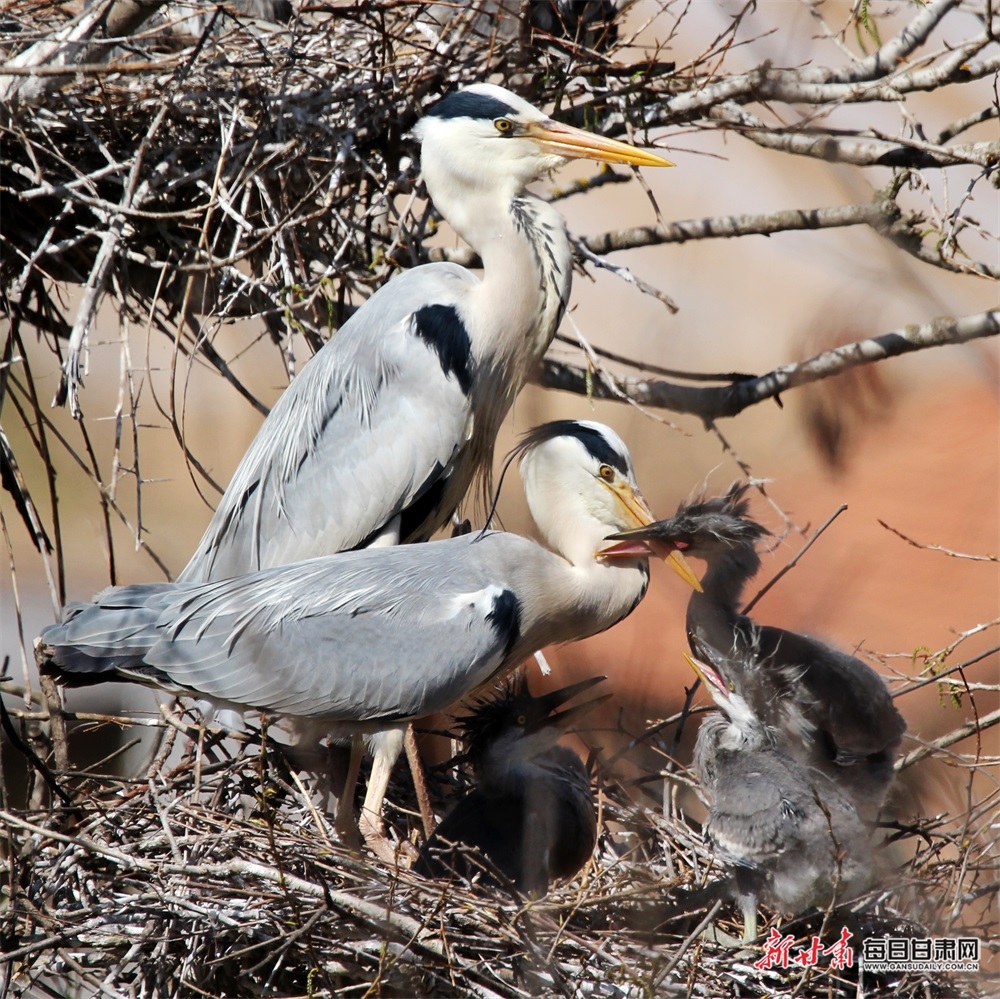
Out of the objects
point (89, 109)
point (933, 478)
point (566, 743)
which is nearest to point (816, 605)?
point (933, 478)

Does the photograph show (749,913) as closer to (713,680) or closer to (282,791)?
(713,680)

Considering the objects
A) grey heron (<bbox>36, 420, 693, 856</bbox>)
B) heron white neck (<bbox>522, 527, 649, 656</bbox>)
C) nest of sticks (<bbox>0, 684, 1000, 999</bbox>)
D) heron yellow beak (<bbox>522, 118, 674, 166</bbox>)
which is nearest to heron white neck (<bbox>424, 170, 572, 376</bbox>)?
heron yellow beak (<bbox>522, 118, 674, 166</bbox>)

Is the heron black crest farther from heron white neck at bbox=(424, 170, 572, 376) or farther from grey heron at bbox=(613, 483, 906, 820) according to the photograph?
grey heron at bbox=(613, 483, 906, 820)

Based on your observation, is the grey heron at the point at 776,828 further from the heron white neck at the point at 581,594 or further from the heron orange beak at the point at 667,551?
the heron white neck at the point at 581,594

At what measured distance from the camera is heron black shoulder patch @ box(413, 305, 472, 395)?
3.08 metres

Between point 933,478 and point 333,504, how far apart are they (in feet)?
6.93

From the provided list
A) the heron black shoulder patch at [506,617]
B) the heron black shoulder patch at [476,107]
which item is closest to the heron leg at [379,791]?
the heron black shoulder patch at [506,617]

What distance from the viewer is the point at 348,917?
221cm

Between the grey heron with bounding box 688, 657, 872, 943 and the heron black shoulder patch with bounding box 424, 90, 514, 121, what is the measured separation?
1603mm

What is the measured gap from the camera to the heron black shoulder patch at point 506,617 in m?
2.67

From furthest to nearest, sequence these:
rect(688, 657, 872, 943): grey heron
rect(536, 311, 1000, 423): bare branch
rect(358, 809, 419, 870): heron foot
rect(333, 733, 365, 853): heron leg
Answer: rect(333, 733, 365, 853): heron leg, rect(358, 809, 419, 870): heron foot, rect(536, 311, 1000, 423): bare branch, rect(688, 657, 872, 943): grey heron

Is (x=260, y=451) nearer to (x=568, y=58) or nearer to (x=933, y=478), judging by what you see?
(x=568, y=58)

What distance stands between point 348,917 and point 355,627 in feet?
2.26

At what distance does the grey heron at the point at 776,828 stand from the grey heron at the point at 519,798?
0.36 m
